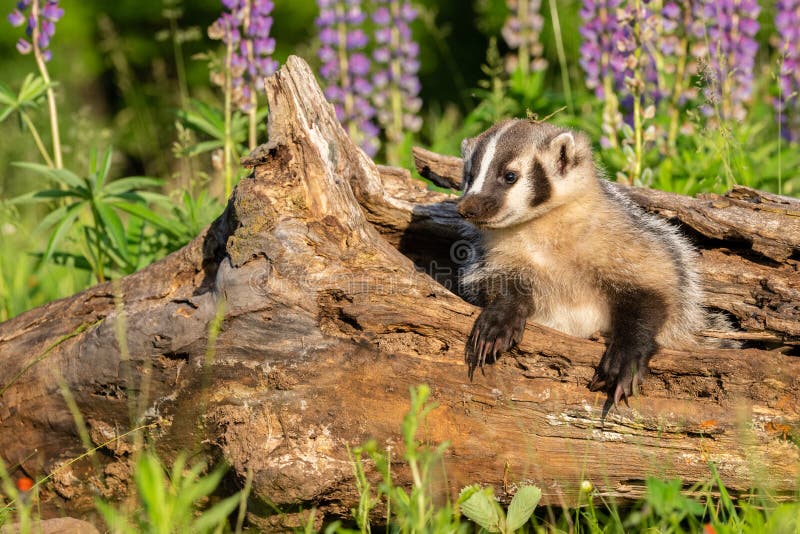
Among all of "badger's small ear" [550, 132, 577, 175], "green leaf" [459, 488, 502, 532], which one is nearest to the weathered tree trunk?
"green leaf" [459, 488, 502, 532]

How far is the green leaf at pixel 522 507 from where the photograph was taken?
270 cm

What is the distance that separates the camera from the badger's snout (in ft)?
11.0

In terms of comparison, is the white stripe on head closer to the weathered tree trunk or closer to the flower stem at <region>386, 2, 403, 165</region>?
the weathered tree trunk

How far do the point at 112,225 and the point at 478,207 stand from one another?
1.79m

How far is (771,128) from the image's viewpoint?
6957 mm

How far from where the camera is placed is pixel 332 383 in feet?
10.1

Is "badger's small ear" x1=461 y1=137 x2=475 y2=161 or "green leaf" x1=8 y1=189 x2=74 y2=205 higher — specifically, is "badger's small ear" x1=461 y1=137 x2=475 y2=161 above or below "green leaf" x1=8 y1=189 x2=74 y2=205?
above

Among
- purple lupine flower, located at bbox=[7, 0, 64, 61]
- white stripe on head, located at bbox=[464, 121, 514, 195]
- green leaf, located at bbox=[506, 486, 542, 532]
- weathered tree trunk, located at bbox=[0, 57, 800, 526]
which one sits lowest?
green leaf, located at bbox=[506, 486, 542, 532]

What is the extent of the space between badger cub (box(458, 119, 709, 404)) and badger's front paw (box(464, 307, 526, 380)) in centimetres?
18

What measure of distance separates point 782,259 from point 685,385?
2.63 feet

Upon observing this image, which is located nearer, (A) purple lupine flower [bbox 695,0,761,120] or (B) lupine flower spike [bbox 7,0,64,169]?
(B) lupine flower spike [bbox 7,0,64,169]

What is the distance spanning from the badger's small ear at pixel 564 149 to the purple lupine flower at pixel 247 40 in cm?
174

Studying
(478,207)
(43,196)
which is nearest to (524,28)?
(478,207)

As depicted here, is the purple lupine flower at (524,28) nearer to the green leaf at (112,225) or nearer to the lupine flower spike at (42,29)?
the lupine flower spike at (42,29)
